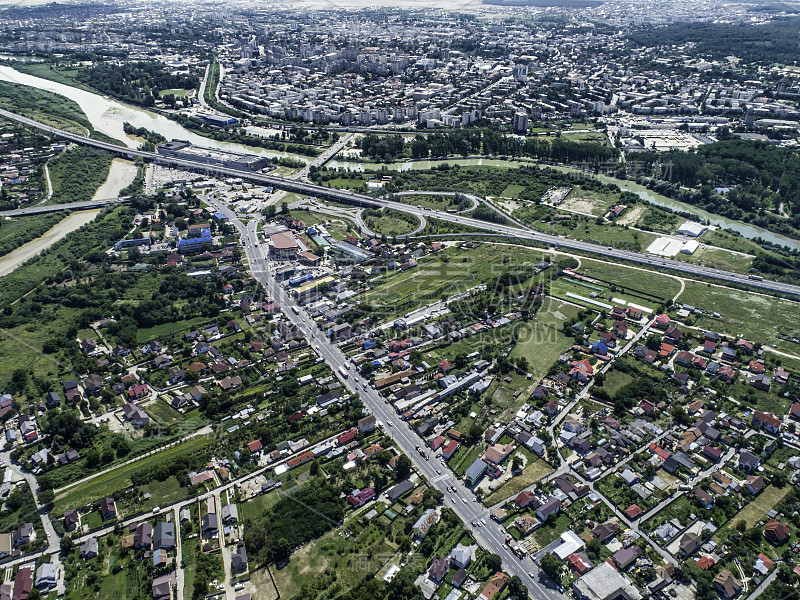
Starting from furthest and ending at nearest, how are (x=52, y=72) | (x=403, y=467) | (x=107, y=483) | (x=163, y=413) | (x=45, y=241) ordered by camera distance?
(x=52, y=72)
(x=45, y=241)
(x=163, y=413)
(x=403, y=467)
(x=107, y=483)

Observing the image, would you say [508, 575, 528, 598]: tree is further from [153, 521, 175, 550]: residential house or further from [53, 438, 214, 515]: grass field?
[53, 438, 214, 515]: grass field

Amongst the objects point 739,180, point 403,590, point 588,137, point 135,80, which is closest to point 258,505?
point 403,590

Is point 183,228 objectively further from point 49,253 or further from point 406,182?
point 406,182

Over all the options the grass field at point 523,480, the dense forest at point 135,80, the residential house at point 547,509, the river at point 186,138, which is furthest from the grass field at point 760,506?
the dense forest at point 135,80

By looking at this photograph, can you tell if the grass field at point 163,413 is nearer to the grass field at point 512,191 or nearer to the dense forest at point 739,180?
the grass field at point 512,191

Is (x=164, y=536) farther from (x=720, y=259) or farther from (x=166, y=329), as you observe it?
(x=720, y=259)
